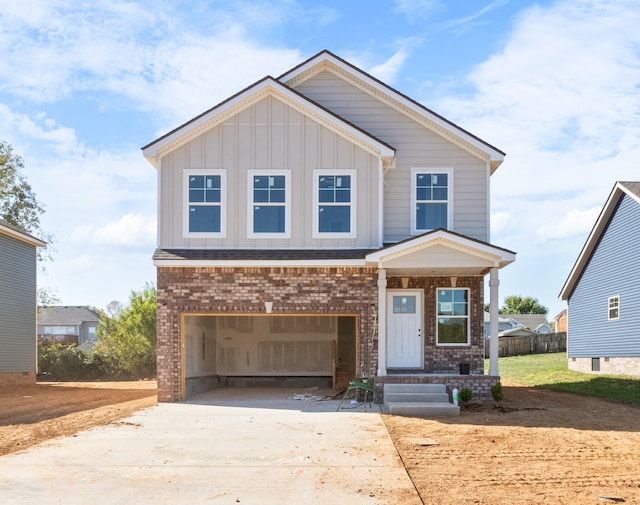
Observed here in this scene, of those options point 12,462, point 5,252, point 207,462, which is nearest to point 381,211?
point 207,462

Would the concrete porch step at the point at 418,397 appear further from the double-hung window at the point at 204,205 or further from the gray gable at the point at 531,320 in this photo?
the gray gable at the point at 531,320

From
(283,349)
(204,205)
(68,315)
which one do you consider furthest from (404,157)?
(68,315)

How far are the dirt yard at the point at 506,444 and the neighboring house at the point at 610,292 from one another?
23.0ft

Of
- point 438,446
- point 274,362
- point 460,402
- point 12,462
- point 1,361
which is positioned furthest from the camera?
point 1,361

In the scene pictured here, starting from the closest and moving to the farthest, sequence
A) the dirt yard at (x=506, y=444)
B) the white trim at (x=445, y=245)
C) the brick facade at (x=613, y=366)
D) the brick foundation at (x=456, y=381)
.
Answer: the dirt yard at (x=506, y=444) → the white trim at (x=445, y=245) → the brick foundation at (x=456, y=381) → the brick facade at (x=613, y=366)

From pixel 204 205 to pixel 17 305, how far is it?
12.1m

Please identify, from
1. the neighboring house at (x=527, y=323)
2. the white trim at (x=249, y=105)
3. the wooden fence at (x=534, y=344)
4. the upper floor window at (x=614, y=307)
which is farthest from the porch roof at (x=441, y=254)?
the neighboring house at (x=527, y=323)

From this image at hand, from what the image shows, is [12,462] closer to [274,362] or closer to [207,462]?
[207,462]

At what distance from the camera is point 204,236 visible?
55.2 ft

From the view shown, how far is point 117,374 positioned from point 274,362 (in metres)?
13.0

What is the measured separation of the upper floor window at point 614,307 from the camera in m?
24.6

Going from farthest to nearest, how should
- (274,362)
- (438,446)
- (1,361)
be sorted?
(1,361) < (274,362) < (438,446)

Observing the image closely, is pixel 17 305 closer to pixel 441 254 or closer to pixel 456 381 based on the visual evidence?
pixel 441 254

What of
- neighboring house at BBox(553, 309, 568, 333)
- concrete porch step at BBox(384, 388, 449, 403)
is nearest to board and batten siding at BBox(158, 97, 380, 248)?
concrete porch step at BBox(384, 388, 449, 403)
